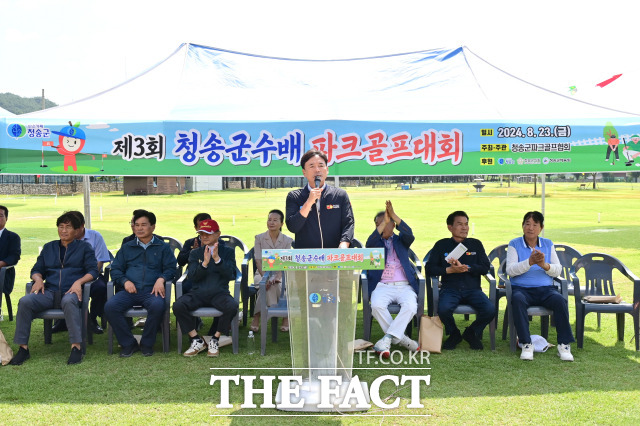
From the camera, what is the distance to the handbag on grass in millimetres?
5430

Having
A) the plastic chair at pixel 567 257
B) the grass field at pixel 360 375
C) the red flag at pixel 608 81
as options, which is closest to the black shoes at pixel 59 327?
the grass field at pixel 360 375

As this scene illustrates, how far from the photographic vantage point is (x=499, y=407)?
4129mm

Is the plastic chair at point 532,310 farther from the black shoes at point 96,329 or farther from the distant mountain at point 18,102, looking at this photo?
the distant mountain at point 18,102

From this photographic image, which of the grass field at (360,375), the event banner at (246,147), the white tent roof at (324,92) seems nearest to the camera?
the grass field at (360,375)

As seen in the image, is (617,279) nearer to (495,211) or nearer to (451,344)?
(451,344)

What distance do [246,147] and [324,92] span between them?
49.5 inches

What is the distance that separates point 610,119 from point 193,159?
→ 3.80 m

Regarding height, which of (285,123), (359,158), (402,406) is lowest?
(402,406)

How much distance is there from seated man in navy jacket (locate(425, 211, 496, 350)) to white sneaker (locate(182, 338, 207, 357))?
2.28 m

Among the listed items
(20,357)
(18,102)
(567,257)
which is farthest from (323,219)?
(18,102)

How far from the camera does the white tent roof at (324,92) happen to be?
5.33 m

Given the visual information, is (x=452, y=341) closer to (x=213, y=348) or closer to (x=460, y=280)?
(x=460, y=280)

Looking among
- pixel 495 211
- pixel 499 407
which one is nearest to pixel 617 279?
pixel 499 407

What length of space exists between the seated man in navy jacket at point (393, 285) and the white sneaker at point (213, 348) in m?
1.47
